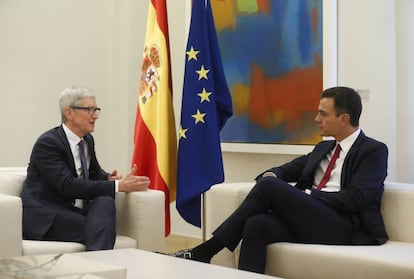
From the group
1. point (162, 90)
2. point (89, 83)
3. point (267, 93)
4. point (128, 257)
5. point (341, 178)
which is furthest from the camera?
point (89, 83)

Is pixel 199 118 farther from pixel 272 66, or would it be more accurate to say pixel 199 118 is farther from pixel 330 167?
pixel 330 167

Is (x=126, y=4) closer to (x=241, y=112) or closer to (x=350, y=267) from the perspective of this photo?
(x=241, y=112)

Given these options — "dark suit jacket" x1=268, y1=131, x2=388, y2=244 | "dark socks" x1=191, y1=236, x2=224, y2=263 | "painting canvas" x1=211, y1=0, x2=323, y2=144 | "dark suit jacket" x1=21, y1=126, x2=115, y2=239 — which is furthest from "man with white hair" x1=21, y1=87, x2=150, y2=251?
"painting canvas" x1=211, y1=0, x2=323, y2=144

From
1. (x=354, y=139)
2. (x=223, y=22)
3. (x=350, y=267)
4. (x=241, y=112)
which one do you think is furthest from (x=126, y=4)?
(x=350, y=267)

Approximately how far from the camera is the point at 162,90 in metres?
5.13

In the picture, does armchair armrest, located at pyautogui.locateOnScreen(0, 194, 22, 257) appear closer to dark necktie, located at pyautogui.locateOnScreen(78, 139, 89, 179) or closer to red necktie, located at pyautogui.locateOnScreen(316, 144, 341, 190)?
dark necktie, located at pyautogui.locateOnScreen(78, 139, 89, 179)

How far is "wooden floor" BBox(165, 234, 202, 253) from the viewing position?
20.1ft

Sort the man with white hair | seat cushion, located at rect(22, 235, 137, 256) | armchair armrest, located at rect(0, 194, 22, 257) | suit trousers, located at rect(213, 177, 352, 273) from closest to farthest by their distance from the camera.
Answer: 1. armchair armrest, located at rect(0, 194, 22, 257)
2. seat cushion, located at rect(22, 235, 137, 256)
3. suit trousers, located at rect(213, 177, 352, 273)
4. the man with white hair

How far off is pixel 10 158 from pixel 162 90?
68.9 inches

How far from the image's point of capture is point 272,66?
18.2 feet

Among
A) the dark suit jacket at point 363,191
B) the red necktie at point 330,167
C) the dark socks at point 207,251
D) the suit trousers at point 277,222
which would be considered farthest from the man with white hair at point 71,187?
the dark suit jacket at point 363,191

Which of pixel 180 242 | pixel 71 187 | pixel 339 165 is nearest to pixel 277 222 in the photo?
pixel 339 165

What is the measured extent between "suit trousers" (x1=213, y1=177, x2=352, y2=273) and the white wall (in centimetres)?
109

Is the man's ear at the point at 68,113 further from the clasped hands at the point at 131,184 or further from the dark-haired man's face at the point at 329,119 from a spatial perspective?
the dark-haired man's face at the point at 329,119
